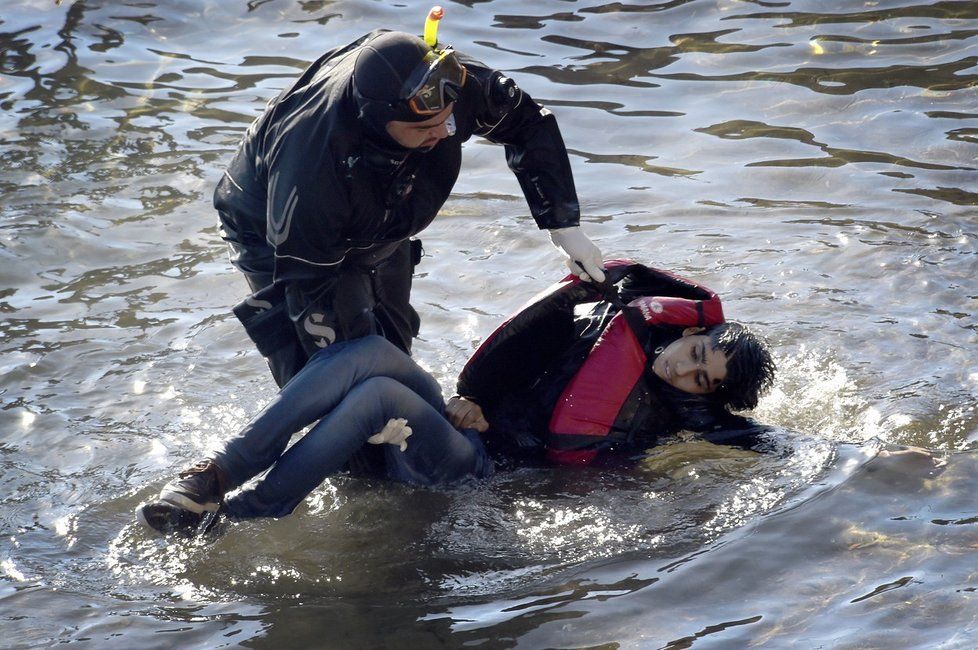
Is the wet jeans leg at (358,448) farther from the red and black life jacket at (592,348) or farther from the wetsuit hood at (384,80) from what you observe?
the wetsuit hood at (384,80)

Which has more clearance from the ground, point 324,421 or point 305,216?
point 305,216

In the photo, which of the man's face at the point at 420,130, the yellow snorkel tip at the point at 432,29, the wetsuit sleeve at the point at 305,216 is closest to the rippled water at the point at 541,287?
the wetsuit sleeve at the point at 305,216

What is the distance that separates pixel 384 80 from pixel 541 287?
8.71 feet

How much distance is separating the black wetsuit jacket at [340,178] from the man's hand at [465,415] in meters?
0.64

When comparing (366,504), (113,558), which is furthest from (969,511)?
(113,558)

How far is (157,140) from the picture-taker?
28.1ft

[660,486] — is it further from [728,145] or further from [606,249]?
[728,145]

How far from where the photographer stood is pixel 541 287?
20.8 ft

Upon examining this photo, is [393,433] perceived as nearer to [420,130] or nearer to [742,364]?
[420,130]

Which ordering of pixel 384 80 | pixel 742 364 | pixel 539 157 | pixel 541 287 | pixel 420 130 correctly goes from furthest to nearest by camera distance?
1. pixel 541 287
2. pixel 539 157
3. pixel 742 364
4. pixel 420 130
5. pixel 384 80

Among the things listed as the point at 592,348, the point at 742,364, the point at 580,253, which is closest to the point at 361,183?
the point at 580,253

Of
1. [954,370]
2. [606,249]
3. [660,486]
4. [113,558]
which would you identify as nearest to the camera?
[113,558]

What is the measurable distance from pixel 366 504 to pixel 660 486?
113 cm

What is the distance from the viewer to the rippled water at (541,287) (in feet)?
12.7
